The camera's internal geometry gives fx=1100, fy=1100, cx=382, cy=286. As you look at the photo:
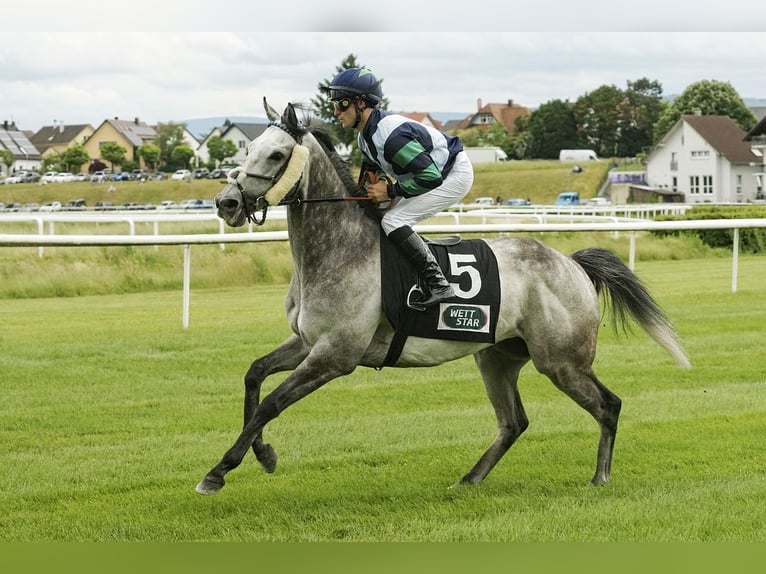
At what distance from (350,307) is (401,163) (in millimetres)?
671

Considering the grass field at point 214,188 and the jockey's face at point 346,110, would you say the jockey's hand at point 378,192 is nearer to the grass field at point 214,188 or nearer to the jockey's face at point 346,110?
the jockey's face at point 346,110

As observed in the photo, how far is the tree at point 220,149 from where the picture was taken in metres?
85.8

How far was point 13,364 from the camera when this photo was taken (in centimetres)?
859

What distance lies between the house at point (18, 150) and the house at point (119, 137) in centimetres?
510

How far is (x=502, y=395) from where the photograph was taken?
17.9ft

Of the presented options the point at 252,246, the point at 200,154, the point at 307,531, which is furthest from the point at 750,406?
the point at 200,154

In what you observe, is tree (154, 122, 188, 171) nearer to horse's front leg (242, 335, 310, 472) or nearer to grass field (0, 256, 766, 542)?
grass field (0, 256, 766, 542)

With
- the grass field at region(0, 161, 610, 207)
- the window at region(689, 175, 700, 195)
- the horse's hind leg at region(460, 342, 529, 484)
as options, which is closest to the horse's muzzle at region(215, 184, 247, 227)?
the horse's hind leg at region(460, 342, 529, 484)

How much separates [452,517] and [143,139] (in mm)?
107646

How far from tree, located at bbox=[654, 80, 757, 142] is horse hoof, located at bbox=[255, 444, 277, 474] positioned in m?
76.8

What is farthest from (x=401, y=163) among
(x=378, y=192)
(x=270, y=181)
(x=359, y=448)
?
(x=359, y=448)

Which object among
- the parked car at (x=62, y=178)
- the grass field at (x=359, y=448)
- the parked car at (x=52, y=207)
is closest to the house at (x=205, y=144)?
the parked car at (x=62, y=178)

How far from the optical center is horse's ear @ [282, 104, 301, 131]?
4.75 m

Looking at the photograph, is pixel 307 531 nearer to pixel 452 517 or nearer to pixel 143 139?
pixel 452 517
